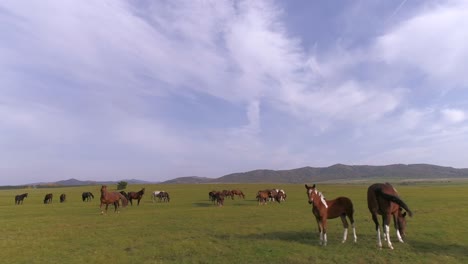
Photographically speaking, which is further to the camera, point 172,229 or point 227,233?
point 172,229

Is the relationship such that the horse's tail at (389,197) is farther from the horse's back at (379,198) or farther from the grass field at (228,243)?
the grass field at (228,243)

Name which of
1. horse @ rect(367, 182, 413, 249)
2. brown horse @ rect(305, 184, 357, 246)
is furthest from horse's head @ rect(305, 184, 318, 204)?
horse @ rect(367, 182, 413, 249)

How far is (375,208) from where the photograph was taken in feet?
41.6

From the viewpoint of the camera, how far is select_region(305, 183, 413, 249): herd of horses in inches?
482

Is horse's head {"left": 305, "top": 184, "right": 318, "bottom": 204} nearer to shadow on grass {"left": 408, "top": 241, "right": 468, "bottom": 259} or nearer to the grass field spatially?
the grass field

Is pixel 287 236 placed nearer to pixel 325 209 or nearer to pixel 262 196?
pixel 325 209

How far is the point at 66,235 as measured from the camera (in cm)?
1689

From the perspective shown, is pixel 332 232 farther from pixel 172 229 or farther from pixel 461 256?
pixel 172 229

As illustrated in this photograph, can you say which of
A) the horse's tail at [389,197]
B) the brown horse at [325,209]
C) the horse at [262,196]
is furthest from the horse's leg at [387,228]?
the horse at [262,196]

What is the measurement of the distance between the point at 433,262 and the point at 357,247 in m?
2.58

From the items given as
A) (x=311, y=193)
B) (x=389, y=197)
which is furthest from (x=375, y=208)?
(x=311, y=193)

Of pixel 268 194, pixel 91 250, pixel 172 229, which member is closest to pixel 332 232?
pixel 172 229

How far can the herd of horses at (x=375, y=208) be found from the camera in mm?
12234

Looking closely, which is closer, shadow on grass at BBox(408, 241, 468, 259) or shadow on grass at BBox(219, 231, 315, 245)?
shadow on grass at BBox(408, 241, 468, 259)
